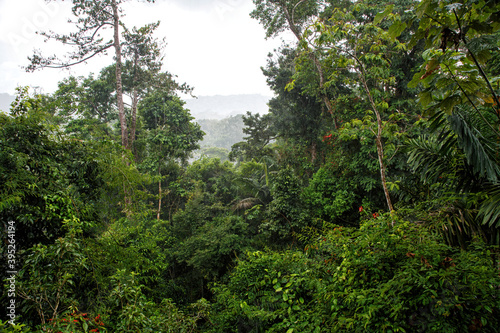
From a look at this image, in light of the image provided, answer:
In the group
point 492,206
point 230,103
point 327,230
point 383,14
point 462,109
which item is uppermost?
point 230,103

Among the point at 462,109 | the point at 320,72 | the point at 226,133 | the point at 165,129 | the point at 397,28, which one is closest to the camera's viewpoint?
the point at 397,28

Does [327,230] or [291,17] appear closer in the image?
[327,230]

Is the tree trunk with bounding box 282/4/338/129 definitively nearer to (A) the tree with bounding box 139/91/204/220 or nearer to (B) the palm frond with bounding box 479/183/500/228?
(B) the palm frond with bounding box 479/183/500/228

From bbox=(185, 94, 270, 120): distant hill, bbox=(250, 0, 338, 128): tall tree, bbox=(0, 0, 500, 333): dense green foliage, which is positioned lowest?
bbox=(0, 0, 500, 333): dense green foliage

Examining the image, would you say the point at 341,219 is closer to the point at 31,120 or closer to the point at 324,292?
the point at 324,292

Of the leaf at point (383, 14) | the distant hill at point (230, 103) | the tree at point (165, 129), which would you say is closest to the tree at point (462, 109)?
the leaf at point (383, 14)

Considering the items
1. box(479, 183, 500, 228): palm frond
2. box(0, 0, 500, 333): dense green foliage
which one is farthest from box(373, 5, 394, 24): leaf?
box(479, 183, 500, 228): palm frond

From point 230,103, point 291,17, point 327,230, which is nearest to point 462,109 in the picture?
point 327,230

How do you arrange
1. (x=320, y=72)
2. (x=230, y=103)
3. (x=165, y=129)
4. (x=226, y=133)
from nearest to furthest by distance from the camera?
(x=320, y=72)
(x=165, y=129)
(x=226, y=133)
(x=230, y=103)

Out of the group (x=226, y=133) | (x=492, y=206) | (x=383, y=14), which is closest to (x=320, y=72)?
(x=492, y=206)

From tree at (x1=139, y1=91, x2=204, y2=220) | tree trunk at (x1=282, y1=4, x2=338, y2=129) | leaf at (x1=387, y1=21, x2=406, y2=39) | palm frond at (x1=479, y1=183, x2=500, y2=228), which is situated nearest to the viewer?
leaf at (x1=387, y1=21, x2=406, y2=39)

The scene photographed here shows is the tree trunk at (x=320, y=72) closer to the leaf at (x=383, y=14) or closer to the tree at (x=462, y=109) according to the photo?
the tree at (x=462, y=109)

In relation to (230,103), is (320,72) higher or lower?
lower

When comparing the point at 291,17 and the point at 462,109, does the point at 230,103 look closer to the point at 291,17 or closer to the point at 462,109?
the point at 291,17
